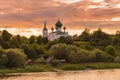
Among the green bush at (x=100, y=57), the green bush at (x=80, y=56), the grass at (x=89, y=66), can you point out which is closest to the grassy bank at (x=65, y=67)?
the grass at (x=89, y=66)

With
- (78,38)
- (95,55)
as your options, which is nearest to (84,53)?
(95,55)

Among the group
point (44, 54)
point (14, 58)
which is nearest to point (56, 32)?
point (44, 54)

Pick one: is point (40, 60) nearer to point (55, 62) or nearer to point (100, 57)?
point (55, 62)

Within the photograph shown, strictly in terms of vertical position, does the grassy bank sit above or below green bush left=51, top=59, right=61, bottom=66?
below

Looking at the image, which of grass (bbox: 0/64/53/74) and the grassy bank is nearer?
grass (bbox: 0/64/53/74)

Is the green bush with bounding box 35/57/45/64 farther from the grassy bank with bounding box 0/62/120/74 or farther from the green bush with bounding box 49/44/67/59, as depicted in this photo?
the green bush with bounding box 49/44/67/59

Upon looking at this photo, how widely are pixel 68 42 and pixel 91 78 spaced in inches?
1400

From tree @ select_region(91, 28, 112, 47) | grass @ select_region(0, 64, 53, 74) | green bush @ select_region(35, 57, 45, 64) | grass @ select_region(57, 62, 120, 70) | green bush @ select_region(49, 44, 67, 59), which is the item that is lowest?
grass @ select_region(57, 62, 120, 70)

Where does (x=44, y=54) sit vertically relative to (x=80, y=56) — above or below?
above

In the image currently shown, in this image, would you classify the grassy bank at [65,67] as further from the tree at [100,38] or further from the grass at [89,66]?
the tree at [100,38]

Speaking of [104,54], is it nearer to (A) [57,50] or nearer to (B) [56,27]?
(A) [57,50]

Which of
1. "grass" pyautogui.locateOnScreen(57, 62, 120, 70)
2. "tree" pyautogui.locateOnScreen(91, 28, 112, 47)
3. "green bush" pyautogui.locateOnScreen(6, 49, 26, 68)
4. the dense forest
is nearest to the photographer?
"green bush" pyautogui.locateOnScreen(6, 49, 26, 68)

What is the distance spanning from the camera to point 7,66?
182 ft

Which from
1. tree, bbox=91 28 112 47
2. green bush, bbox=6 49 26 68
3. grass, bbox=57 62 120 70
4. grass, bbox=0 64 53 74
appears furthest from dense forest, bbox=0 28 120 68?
tree, bbox=91 28 112 47
